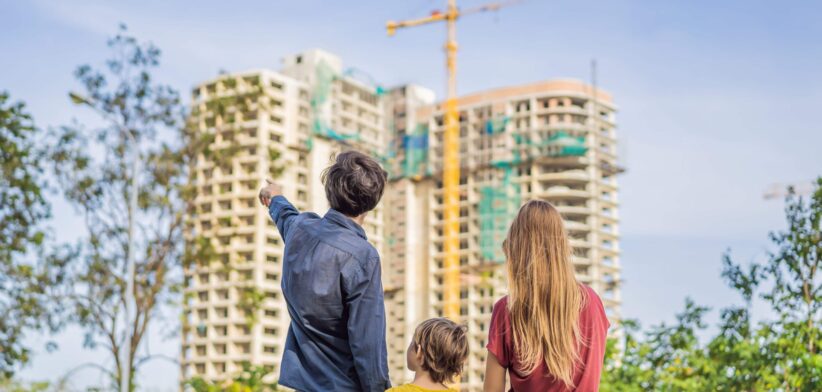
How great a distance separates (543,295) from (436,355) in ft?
1.65

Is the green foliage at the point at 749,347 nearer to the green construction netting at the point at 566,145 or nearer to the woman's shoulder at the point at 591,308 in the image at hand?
the woman's shoulder at the point at 591,308

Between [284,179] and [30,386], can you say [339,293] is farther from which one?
[284,179]

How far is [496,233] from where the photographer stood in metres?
98.3

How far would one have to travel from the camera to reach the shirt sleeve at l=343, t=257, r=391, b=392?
3.42 meters

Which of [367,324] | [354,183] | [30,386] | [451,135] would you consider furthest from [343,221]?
[451,135]

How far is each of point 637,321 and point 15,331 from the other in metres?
9.42

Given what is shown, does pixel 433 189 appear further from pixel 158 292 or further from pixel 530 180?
pixel 158 292

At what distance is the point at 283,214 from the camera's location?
3.89 metres

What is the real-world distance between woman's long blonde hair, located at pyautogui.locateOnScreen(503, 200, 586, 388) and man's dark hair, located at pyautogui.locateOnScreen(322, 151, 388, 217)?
479 millimetres

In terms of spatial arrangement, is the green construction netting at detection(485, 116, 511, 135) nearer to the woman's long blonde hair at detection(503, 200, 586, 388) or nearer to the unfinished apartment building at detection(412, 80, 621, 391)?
the unfinished apartment building at detection(412, 80, 621, 391)

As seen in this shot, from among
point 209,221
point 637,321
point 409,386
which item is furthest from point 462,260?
point 409,386

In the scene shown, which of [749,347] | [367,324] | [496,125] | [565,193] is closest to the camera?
[367,324]

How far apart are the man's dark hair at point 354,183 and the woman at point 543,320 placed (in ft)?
1.57

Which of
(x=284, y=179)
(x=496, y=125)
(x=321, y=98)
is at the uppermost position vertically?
(x=321, y=98)
